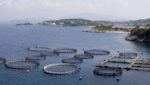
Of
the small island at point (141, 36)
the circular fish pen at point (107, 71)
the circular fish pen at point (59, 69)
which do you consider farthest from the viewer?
the small island at point (141, 36)

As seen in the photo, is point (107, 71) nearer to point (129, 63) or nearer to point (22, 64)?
point (129, 63)

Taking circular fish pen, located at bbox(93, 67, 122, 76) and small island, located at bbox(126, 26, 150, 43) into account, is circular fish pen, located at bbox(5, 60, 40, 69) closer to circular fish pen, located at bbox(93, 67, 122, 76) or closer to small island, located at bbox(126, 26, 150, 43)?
circular fish pen, located at bbox(93, 67, 122, 76)

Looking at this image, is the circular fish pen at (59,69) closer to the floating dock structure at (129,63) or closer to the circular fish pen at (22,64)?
the circular fish pen at (22,64)

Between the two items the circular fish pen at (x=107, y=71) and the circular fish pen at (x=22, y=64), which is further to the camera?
the circular fish pen at (x=22, y=64)

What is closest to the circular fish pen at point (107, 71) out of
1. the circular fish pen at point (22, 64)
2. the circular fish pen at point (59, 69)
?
the circular fish pen at point (59, 69)

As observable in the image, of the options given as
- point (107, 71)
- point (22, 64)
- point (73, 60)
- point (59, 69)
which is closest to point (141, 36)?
point (73, 60)

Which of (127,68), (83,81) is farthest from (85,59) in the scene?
(83,81)

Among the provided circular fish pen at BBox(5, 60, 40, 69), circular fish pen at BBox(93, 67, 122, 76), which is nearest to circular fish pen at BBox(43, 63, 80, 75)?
circular fish pen at BBox(5, 60, 40, 69)

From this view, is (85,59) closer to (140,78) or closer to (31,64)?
(31,64)
